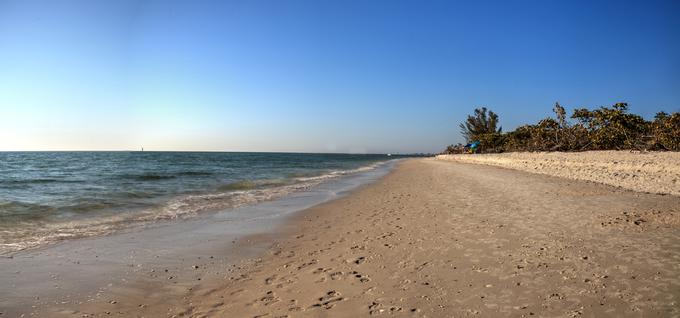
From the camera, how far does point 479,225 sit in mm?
8367

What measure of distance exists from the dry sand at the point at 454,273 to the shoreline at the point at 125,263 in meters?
0.19

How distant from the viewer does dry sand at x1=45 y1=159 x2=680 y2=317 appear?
4.20 metres

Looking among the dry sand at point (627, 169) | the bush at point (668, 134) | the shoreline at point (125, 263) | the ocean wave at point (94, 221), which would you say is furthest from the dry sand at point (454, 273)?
the bush at point (668, 134)

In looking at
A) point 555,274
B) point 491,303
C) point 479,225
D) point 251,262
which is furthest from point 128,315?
point 479,225

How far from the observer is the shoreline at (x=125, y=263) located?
496 centimetres

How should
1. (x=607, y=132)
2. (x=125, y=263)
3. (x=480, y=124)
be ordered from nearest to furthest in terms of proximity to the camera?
1. (x=125, y=263)
2. (x=607, y=132)
3. (x=480, y=124)

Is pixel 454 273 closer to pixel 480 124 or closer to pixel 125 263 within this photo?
pixel 125 263

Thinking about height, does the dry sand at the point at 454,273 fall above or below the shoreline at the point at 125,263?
above

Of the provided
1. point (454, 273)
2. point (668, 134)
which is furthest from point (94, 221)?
point (668, 134)

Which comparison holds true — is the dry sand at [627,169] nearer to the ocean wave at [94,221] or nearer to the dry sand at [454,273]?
the dry sand at [454,273]

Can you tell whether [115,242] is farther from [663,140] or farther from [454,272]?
[663,140]

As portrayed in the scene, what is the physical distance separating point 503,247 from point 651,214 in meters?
4.41

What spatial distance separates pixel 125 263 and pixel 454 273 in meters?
5.37

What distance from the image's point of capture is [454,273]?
208 inches
